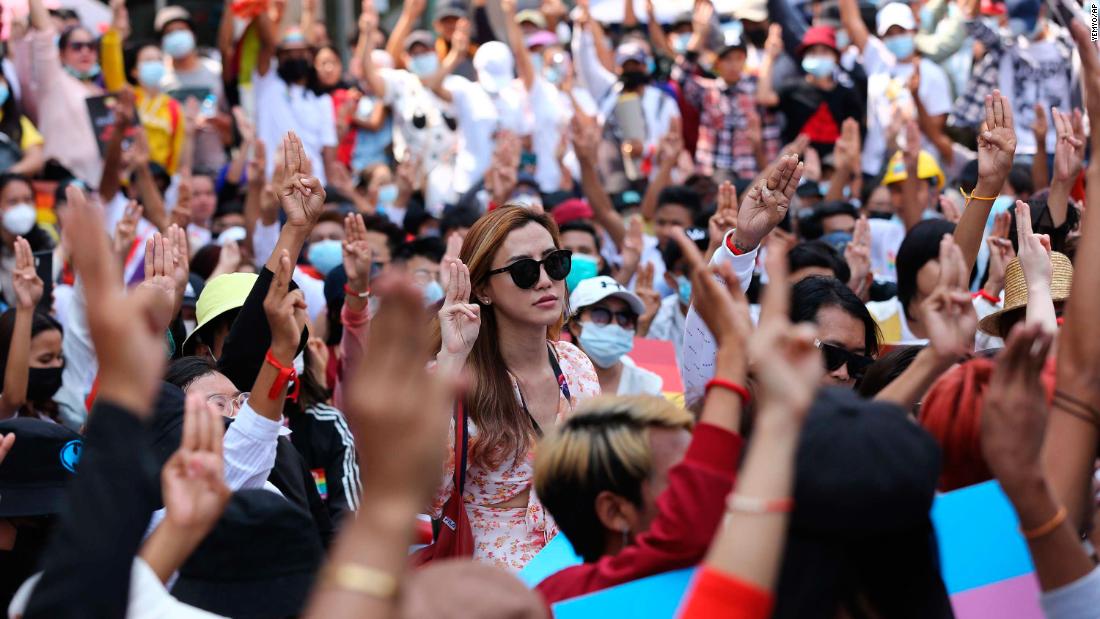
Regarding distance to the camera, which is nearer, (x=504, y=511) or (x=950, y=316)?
(x=950, y=316)

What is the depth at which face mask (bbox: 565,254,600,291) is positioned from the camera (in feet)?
25.7

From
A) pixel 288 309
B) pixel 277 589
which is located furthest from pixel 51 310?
pixel 277 589

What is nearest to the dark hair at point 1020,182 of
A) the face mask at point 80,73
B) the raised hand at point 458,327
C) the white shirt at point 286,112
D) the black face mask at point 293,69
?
the raised hand at point 458,327

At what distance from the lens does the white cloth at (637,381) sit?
6461 millimetres

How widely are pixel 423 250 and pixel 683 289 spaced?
5.20 feet

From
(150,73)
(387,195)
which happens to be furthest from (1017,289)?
(150,73)

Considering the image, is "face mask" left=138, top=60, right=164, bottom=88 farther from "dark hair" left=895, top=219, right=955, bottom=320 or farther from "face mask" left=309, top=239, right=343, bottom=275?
"dark hair" left=895, top=219, right=955, bottom=320

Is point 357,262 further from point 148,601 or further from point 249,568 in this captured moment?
point 148,601

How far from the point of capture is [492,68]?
44.0 feet

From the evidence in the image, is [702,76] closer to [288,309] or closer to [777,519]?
[288,309]

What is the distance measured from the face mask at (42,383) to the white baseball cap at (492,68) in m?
7.51

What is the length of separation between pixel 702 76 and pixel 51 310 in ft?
25.0

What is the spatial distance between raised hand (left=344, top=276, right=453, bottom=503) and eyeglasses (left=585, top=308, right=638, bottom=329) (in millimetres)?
4528

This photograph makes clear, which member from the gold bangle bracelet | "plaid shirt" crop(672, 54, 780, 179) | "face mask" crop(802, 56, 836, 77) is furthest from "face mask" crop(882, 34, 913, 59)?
the gold bangle bracelet
